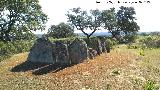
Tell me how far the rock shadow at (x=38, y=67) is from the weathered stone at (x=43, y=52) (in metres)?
1.17

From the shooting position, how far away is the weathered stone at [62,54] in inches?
1576

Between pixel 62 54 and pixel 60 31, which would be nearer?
pixel 62 54

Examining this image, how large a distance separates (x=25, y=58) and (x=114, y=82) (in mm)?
19656

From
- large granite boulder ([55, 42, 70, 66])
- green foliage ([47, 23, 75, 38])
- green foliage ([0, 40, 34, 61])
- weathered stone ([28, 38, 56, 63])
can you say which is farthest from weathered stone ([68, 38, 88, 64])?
green foliage ([47, 23, 75, 38])

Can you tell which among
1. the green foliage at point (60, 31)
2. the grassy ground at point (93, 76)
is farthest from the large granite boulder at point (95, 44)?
the green foliage at point (60, 31)

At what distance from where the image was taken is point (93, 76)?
32.5 metres

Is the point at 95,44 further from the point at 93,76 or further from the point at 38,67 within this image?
the point at 93,76

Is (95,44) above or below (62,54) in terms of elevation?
above

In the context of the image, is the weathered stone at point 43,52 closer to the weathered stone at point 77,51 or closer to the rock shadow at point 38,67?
the rock shadow at point 38,67

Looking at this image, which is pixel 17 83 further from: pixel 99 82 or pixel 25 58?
pixel 25 58

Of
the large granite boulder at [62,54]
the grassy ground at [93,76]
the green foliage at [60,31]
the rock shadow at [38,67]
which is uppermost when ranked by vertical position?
the green foliage at [60,31]

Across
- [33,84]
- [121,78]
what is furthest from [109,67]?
[33,84]

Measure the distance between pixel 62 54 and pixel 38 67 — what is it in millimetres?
3621

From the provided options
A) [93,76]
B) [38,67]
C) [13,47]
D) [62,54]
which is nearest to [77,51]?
[62,54]
